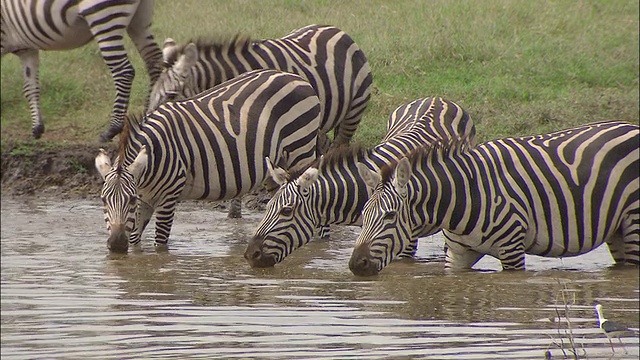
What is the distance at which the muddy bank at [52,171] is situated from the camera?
36.5ft

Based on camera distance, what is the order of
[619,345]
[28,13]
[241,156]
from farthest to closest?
[28,13] → [241,156] → [619,345]

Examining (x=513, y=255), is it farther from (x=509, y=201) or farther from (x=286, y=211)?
(x=286, y=211)

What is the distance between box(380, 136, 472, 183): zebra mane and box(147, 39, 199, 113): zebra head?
2.40 meters

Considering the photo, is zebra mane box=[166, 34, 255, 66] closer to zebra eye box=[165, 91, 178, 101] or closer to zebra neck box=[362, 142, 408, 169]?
zebra eye box=[165, 91, 178, 101]

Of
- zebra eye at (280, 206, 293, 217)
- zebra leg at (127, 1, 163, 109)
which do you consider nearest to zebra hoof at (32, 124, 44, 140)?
zebra leg at (127, 1, 163, 109)

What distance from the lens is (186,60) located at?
9.35 m

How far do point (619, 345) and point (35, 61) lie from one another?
29.1ft

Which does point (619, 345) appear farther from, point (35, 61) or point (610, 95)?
point (35, 61)

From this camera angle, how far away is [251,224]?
31.8ft

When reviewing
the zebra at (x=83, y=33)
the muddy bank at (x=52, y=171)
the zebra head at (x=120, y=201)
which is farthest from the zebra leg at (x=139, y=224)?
the zebra at (x=83, y=33)

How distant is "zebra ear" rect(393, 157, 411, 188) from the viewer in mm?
7156

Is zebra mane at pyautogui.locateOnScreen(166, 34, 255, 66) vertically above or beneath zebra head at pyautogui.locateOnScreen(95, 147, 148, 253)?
above

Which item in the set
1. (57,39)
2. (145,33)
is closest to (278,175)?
(145,33)

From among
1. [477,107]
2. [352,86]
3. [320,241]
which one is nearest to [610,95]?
[477,107]
